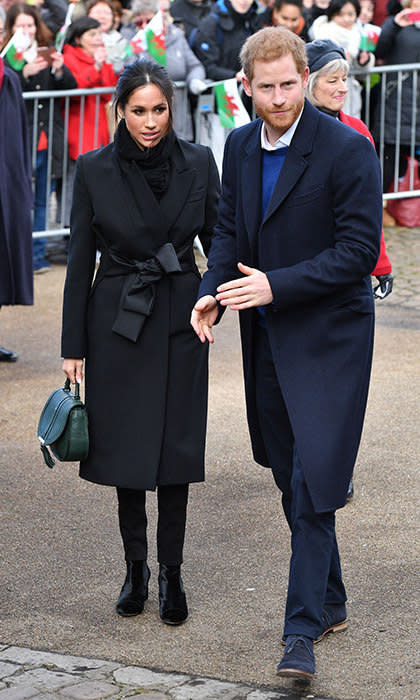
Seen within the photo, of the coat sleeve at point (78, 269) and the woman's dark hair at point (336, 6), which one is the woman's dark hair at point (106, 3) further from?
the coat sleeve at point (78, 269)

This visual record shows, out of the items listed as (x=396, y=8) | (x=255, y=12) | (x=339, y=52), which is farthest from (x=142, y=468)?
(x=396, y=8)

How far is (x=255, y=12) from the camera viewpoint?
1188 cm

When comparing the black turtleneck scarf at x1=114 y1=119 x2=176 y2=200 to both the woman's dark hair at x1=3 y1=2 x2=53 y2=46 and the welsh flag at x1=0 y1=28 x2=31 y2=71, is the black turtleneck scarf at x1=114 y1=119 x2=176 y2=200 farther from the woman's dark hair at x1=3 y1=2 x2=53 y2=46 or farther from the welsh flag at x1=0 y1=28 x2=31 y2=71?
the woman's dark hair at x1=3 y1=2 x2=53 y2=46

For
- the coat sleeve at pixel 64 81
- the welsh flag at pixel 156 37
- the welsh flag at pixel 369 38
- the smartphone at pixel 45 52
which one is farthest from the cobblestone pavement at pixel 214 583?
the welsh flag at pixel 369 38

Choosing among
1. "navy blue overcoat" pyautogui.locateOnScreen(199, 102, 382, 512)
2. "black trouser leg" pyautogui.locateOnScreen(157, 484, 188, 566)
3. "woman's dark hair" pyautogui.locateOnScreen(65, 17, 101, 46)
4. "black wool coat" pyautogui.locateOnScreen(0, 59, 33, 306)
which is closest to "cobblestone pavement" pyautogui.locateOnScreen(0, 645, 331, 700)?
"black trouser leg" pyautogui.locateOnScreen(157, 484, 188, 566)

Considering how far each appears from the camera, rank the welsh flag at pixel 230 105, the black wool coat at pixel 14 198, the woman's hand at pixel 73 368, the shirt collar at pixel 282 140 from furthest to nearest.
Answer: the welsh flag at pixel 230 105 < the black wool coat at pixel 14 198 < the woman's hand at pixel 73 368 < the shirt collar at pixel 282 140

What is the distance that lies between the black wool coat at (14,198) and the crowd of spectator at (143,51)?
6.97ft

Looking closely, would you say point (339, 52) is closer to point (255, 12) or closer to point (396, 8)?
point (255, 12)

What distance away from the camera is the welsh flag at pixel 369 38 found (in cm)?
1180

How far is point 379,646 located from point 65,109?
7.34 metres

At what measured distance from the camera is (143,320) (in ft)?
14.7

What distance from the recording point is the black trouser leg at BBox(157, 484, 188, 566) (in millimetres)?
4602

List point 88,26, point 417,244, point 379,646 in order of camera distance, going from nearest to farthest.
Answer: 1. point 379,646
2. point 88,26
3. point 417,244

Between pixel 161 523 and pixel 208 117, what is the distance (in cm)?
724
